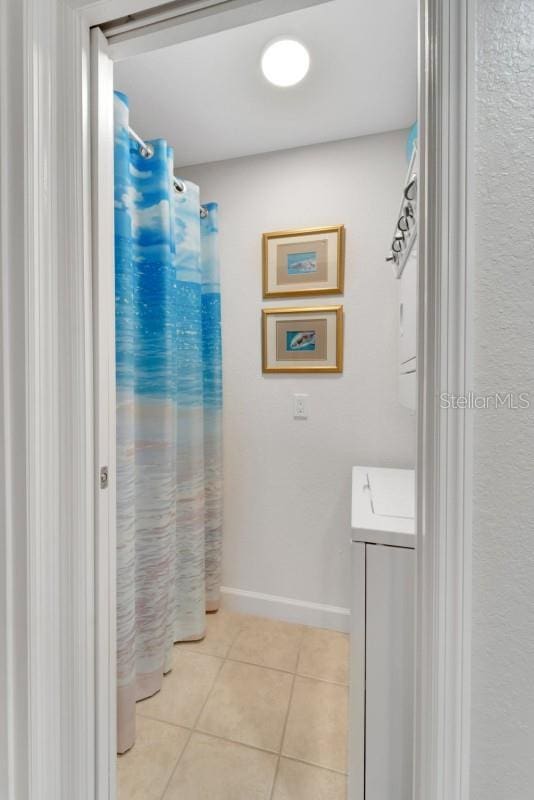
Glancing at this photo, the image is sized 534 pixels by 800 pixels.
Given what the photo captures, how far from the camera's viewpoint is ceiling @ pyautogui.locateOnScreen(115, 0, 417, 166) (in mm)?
1188

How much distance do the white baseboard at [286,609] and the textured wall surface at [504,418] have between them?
1321 millimetres

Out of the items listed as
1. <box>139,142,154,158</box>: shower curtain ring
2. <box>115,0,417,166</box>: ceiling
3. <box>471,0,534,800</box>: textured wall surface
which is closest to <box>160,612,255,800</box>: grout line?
<box>471,0,534,800</box>: textured wall surface

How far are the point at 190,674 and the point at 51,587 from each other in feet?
3.50

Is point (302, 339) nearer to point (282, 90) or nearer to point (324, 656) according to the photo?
point (282, 90)

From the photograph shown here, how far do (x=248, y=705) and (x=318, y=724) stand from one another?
0.27m

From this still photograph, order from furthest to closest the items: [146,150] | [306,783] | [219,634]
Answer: [219,634] < [146,150] < [306,783]

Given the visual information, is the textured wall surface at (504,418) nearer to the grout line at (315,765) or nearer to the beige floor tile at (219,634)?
the grout line at (315,765)

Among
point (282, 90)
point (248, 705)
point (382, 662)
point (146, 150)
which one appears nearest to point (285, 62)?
point (282, 90)

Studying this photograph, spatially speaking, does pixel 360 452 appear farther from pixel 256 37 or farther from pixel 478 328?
pixel 256 37

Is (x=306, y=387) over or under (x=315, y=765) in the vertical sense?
over

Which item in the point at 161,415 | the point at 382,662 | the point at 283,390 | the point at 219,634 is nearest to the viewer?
the point at 382,662

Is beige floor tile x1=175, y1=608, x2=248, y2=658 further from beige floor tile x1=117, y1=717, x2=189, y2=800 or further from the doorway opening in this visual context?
beige floor tile x1=117, y1=717, x2=189, y2=800

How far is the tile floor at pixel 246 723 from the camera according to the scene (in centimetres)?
113

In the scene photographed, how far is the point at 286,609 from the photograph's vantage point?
1.91 metres
